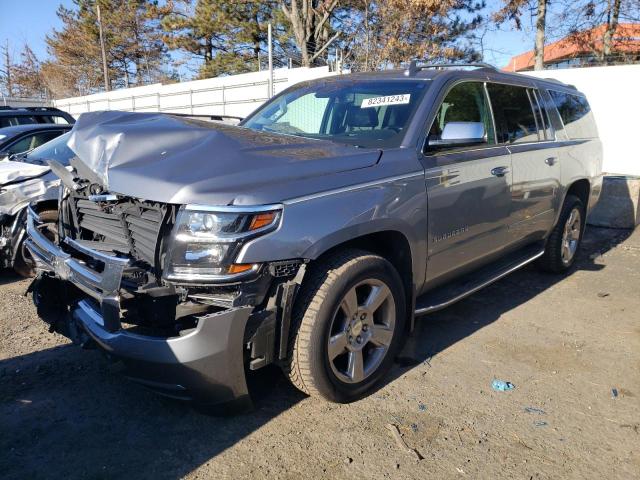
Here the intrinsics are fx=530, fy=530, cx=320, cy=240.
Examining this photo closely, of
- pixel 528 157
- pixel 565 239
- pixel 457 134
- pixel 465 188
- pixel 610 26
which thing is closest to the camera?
pixel 457 134

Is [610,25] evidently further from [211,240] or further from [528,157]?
[211,240]

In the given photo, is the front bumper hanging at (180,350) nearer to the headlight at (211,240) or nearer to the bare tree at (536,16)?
the headlight at (211,240)

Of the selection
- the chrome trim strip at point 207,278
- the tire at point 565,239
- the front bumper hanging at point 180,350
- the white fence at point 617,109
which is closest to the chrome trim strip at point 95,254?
the front bumper hanging at point 180,350

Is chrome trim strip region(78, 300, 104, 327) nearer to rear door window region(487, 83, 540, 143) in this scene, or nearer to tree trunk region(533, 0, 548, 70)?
rear door window region(487, 83, 540, 143)

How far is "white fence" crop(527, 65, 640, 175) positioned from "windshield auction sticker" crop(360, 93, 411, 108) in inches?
350

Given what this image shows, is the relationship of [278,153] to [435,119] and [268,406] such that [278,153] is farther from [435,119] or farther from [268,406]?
[268,406]

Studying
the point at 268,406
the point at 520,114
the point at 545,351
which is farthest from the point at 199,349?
the point at 520,114

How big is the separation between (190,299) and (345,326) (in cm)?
88

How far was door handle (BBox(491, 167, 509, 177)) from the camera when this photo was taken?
12.8ft

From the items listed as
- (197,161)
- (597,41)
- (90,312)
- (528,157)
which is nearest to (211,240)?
(197,161)

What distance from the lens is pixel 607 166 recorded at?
10922 mm

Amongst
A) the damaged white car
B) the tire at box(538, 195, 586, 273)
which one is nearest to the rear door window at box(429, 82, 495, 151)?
the tire at box(538, 195, 586, 273)

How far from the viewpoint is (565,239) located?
552 centimetres

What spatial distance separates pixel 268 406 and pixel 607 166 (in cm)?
1033
